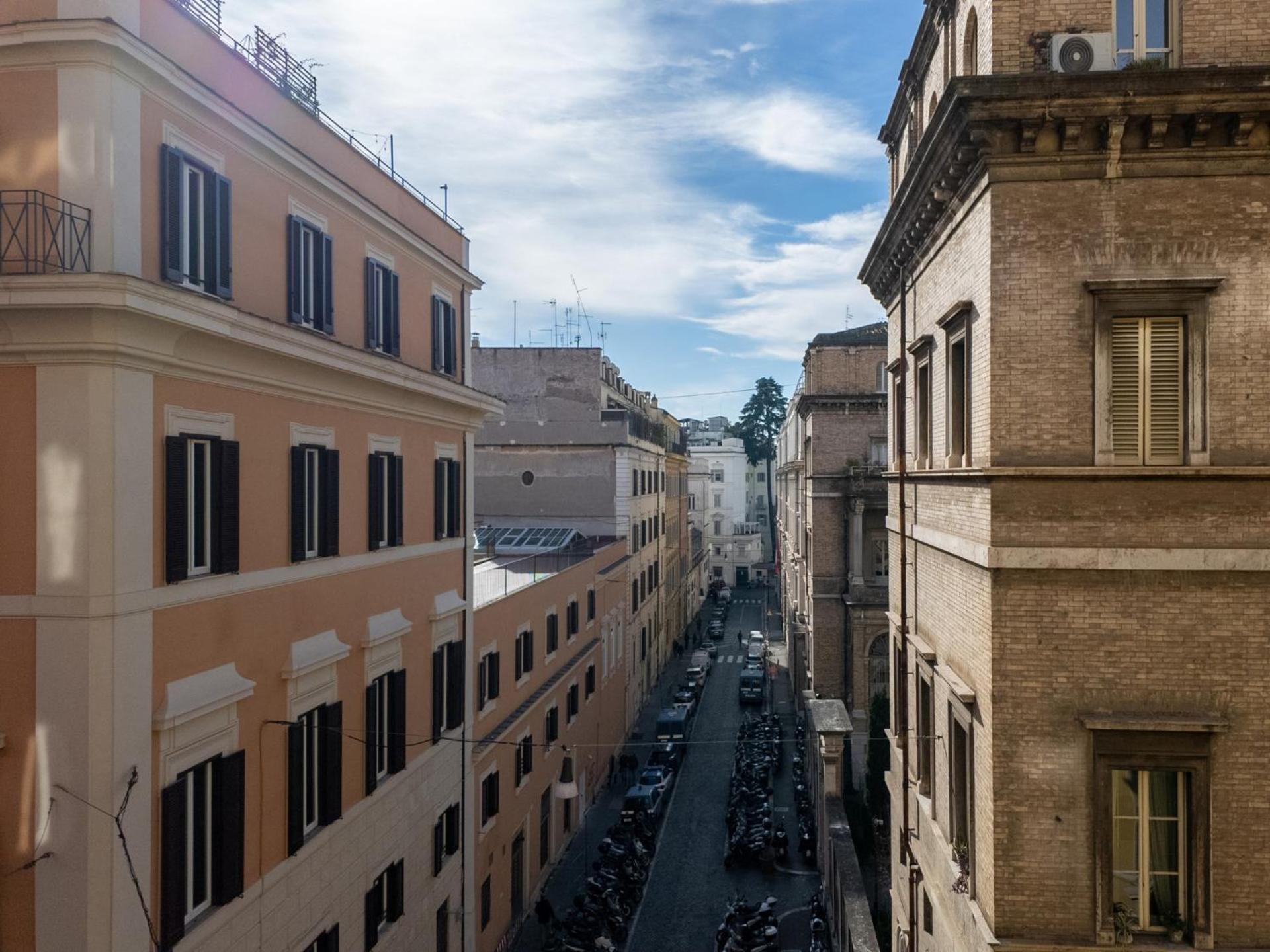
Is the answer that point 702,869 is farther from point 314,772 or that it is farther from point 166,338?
point 166,338

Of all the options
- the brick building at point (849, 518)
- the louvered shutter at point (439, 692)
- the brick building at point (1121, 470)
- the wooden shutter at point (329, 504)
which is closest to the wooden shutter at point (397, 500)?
the wooden shutter at point (329, 504)

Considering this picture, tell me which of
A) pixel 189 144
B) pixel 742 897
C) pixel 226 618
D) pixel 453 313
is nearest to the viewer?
pixel 189 144

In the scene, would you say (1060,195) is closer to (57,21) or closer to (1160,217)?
(1160,217)

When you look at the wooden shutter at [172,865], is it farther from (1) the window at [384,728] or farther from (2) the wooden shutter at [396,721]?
(2) the wooden shutter at [396,721]

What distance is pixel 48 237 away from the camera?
31.5 ft

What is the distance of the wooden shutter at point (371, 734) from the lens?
1576 cm

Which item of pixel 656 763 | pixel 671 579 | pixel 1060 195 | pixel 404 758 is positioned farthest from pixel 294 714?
pixel 671 579

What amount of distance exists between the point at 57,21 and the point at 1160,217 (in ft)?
35.2

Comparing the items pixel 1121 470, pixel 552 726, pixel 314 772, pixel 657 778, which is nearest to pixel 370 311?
pixel 314 772

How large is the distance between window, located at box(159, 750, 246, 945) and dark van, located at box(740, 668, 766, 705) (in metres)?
37.1

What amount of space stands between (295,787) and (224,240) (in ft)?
24.3

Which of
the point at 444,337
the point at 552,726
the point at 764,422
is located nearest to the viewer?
the point at 444,337

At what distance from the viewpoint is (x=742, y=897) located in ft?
81.7


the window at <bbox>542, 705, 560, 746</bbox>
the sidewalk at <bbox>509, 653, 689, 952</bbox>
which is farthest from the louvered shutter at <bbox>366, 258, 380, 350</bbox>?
the sidewalk at <bbox>509, 653, 689, 952</bbox>
